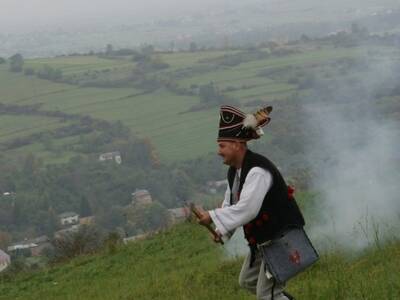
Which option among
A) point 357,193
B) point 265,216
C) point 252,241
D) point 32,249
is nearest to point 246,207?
point 265,216

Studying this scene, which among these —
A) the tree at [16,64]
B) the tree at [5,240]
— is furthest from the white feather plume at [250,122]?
the tree at [16,64]

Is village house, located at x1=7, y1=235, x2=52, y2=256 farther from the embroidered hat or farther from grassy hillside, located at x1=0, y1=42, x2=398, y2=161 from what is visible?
grassy hillside, located at x1=0, y1=42, x2=398, y2=161

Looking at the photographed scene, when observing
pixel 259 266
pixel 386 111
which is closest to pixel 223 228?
pixel 259 266

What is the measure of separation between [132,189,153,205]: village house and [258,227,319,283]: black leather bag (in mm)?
33801

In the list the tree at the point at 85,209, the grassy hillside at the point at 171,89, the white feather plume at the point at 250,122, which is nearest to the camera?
the white feather plume at the point at 250,122

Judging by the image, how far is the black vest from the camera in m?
4.84

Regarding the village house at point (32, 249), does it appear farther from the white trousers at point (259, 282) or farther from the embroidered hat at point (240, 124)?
the embroidered hat at point (240, 124)

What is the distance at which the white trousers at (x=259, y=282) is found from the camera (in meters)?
5.07

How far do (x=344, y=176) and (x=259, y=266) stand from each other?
843 cm

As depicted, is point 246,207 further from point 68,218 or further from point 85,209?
point 85,209

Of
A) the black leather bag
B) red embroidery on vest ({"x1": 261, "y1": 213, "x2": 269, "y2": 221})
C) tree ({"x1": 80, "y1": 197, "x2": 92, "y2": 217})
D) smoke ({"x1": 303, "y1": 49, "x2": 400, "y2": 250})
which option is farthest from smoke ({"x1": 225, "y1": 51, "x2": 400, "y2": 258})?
tree ({"x1": 80, "y1": 197, "x2": 92, "y2": 217})

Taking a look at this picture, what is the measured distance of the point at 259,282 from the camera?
5133 mm

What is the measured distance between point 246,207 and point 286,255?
0.54 metres

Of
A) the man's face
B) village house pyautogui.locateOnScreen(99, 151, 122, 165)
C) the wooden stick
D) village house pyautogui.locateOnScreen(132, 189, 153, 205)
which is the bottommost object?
village house pyautogui.locateOnScreen(99, 151, 122, 165)
